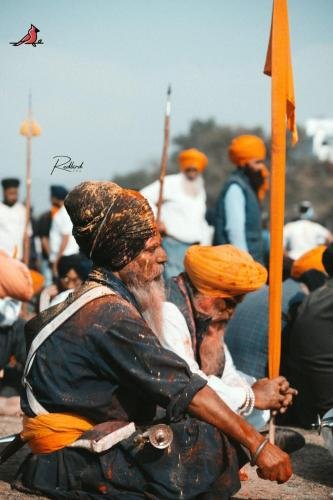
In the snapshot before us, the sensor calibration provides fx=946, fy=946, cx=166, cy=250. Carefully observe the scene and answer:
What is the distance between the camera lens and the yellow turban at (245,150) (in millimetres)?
8258

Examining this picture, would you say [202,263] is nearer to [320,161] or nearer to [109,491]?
[109,491]

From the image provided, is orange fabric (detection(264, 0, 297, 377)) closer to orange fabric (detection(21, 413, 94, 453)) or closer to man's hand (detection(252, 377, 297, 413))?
man's hand (detection(252, 377, 297, 413))

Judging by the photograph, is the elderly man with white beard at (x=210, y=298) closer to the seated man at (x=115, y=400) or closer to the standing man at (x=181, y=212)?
the seated man at (x=115, y=400)

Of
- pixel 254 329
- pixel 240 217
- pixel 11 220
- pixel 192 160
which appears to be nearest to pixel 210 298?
pixel 254 329

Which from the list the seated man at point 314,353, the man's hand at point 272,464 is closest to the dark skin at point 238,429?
the man's hand at point 272,464

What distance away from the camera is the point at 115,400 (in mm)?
3662

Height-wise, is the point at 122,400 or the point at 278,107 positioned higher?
the point at 278,107

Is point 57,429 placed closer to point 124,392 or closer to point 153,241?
point 124,392

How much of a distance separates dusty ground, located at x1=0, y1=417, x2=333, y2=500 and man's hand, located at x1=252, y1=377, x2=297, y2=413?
1.32ft

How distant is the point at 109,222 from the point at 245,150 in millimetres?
4738

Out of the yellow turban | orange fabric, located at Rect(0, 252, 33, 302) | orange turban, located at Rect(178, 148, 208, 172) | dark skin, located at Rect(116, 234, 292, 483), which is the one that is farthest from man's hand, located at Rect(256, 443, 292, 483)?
orange turban, located at Rect(178, 148, 208, 172)

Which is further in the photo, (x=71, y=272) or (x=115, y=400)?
(x=71, y=272)
